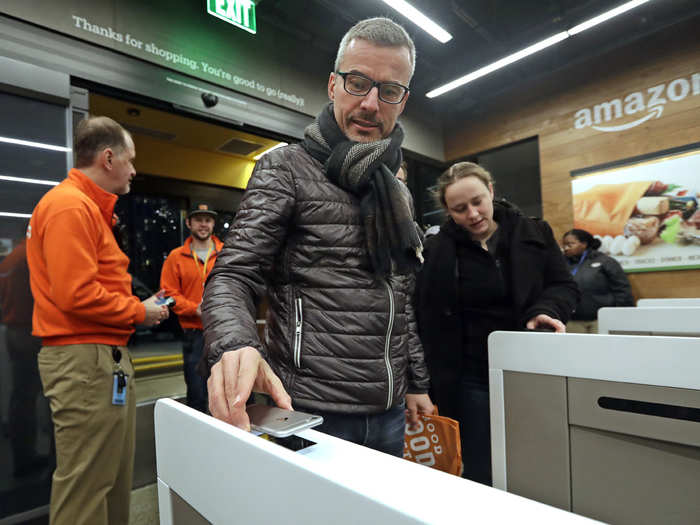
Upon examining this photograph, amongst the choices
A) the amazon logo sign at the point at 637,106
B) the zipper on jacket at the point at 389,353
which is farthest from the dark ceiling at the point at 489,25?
the zipper on jacket at the point at 389,353

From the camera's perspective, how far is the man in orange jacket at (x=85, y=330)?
59.0 inches

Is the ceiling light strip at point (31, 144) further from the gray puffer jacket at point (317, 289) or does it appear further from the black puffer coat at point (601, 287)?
the black puffer coat at point (601, 287)

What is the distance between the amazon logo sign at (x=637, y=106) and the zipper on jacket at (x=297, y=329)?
4636 mm

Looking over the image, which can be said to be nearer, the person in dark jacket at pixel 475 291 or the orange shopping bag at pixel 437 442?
the orange shopping bag at pixel 437 442

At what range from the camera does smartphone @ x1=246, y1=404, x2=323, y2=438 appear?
43 centimetres

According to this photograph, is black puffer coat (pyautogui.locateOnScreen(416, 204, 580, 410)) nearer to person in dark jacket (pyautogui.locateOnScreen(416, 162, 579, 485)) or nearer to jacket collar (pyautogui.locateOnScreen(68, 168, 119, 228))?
person in dark jacket (pyautogui.locateOnScreen(416, 162, 579, 485))

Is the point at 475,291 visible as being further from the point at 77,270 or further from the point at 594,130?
the point at 594,130

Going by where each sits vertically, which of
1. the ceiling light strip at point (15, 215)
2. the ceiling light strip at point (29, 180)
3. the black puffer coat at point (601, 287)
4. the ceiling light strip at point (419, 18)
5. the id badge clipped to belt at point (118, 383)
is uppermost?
the ceiling light strip at point (419, 18)

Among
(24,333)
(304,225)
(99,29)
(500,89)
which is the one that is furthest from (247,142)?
(304,225)

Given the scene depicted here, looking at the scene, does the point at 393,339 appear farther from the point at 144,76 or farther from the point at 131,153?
the point at 144,76

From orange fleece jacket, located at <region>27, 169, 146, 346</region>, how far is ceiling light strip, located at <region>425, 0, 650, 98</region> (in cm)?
398

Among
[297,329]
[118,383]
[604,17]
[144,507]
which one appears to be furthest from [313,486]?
[604,17]

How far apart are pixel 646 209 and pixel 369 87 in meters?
4.27

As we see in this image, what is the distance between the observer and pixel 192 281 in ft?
10.0
